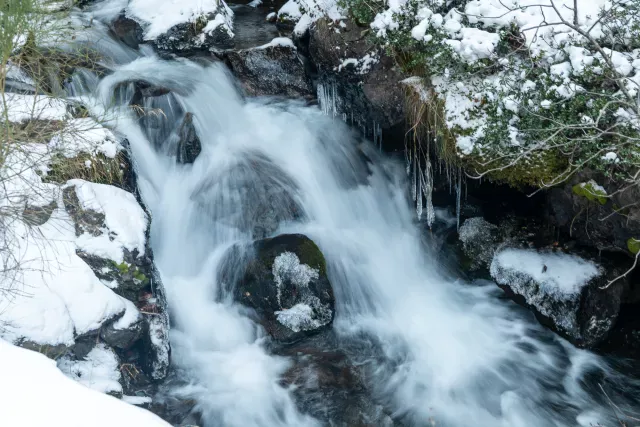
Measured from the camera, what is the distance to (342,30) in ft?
20.3

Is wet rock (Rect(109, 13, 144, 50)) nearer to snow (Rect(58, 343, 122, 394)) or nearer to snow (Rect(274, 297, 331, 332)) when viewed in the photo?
snow (Rect(274, 297, 331, 332))

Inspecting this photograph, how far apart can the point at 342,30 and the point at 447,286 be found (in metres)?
3.22

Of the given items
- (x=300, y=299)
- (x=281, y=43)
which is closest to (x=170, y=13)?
(x=281, y=43)

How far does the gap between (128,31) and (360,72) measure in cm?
416

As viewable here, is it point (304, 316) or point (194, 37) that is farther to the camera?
point (194, 37)

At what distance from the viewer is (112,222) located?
462 cm

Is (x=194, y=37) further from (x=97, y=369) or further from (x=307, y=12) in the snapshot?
(x=97, y=369)

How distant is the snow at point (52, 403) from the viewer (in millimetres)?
2004

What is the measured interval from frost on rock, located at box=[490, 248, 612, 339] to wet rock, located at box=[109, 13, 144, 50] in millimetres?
6187

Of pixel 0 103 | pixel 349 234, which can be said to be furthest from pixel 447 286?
pixel 0 103


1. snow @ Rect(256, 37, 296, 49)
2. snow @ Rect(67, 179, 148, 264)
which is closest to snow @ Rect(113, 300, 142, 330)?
snow @ Rect(67, 179, 148, 264)

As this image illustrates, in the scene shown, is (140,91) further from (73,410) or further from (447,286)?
(73,410)

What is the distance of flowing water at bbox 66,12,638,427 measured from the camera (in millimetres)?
4801

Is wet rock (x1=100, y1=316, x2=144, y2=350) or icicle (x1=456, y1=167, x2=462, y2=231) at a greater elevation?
icicle (x1=456, y1=167, x2=462, y2=231)
